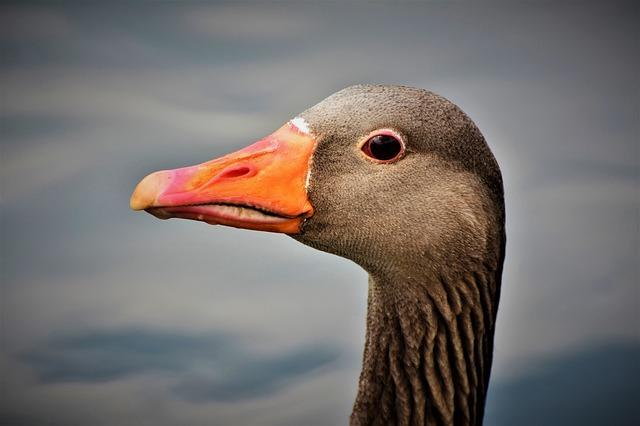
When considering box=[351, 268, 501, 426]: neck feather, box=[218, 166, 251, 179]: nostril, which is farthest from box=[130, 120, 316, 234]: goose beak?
box=[351, 268, 501, 426]: neck feather

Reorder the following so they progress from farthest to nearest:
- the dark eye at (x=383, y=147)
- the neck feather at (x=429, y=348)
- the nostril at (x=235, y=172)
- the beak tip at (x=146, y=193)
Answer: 1. the neck feather at (x=429, y=348)
2. the dark eye at (x=383, y=147)
3. the nostril at (x=235, y=172)
4. the beak tip at (x=146, y=193)

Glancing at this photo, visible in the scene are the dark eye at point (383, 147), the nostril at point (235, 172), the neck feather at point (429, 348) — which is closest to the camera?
the nostril at point (235, 172)

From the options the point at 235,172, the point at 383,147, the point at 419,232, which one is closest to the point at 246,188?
the point at 235,172

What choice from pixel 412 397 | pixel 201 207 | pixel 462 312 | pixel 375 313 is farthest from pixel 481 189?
pixel 201 207

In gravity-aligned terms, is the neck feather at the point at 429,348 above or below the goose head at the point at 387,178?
below

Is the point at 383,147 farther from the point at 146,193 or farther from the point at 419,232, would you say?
the point at 146,193

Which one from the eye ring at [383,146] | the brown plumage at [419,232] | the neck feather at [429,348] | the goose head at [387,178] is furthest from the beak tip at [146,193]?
the neck feather at [429,348]

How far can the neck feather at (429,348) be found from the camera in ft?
9.14

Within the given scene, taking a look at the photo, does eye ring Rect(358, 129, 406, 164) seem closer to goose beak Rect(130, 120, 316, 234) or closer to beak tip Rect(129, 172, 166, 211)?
goose beak Rect(130, 120, 316, 234)

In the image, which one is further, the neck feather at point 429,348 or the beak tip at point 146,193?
the neck feather at point 429,348

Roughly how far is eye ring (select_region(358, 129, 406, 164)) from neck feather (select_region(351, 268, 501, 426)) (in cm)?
52

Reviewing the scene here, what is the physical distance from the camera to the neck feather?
279cm

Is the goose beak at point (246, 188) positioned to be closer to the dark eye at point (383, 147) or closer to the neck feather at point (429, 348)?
the dark eye at point (383, 147)

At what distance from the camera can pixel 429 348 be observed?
9.19 ft
